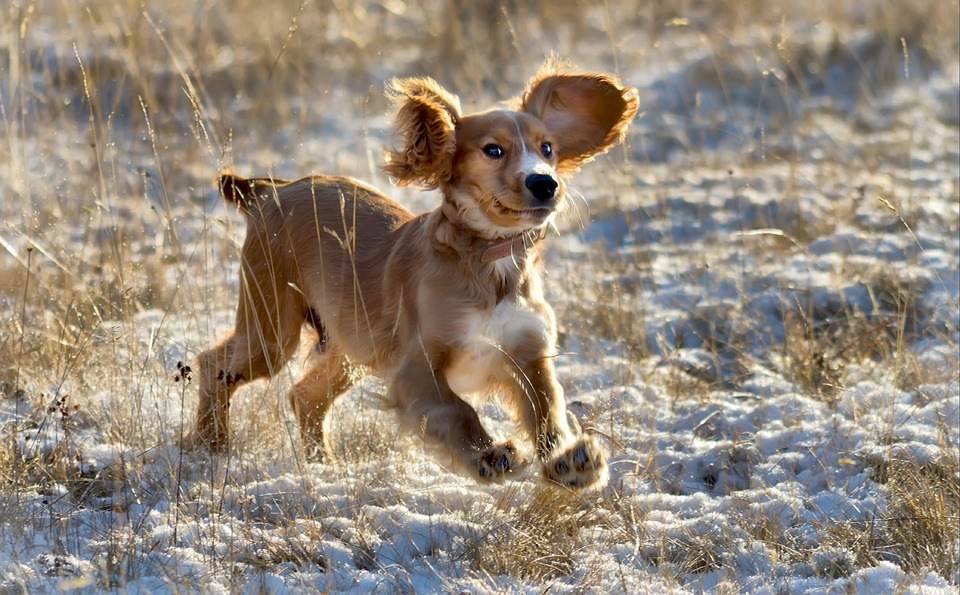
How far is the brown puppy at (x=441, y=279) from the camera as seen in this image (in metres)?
3.05

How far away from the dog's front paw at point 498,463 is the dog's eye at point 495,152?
2.99ft

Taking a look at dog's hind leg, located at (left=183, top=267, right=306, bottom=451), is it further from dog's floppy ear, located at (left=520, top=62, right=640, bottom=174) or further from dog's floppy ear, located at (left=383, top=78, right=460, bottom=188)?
dog's floppy ear, located at (left=520, top=62, right=640, bottom=174)

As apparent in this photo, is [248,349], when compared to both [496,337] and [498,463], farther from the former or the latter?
[498,463]

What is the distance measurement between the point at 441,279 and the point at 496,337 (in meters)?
0.24

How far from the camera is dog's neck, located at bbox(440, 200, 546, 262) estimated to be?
313 cm

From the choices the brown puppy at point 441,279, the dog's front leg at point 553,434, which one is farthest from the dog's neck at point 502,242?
the dog's front leg at point 553,434

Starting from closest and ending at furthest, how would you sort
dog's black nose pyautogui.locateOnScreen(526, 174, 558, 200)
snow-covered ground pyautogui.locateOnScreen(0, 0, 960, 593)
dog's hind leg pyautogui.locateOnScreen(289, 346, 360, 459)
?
snow-covered ground pyautogui.locateOnScreen(0, 0, 960, 593) → dog's black nose pyautogui.locateOnScreen(526, 174, 558, 200) → dog's hind leg pyautogui.locateOnScreen(289, 346, 360, 459)

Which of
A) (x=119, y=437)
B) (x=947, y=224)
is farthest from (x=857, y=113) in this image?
(x=119, y=437)

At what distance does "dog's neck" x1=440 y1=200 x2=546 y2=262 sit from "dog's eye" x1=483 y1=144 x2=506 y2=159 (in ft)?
0.64

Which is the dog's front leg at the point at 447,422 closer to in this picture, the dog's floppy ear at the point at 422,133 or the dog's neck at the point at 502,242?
the dog's neck at the point at 502,242

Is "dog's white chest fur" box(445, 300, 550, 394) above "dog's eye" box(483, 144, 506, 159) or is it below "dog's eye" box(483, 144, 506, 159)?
below

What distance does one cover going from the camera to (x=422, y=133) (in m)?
3.24

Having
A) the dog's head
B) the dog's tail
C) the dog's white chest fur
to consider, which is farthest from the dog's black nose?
the dog's tail

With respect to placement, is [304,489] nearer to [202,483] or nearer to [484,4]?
[202,483]
